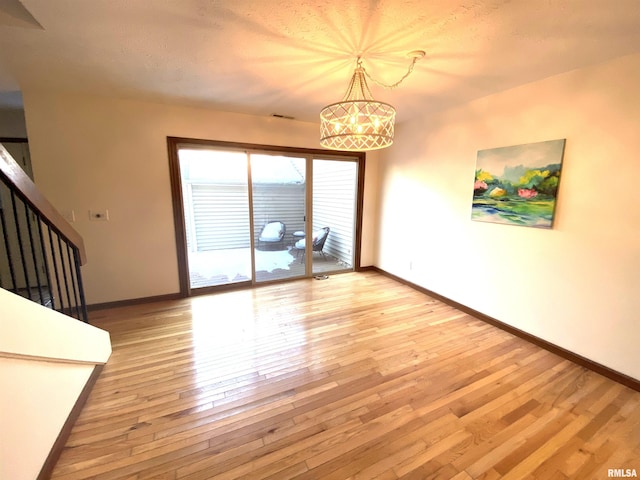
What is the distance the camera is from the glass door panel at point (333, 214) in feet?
13.9

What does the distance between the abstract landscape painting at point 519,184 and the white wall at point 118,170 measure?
2777 millimetres

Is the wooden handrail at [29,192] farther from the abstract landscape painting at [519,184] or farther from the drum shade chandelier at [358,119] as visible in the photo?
the abstract landscape painting at [519,184]

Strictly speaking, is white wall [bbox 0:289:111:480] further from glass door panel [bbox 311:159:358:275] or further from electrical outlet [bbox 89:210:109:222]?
glass door panel [bbox 311:159:358:275]

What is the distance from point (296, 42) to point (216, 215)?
97.1 inches

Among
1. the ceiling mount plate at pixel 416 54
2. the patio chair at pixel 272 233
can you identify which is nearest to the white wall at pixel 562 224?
the ceiling mount plate at pixel 416 54

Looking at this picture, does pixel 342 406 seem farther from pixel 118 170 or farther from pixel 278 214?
pixel 118 170

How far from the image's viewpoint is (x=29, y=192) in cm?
148

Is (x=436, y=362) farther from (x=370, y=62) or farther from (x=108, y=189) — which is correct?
(x=108, y=189)

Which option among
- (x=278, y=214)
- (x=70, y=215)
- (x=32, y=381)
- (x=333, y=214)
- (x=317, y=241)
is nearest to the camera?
(x=32, y=381)

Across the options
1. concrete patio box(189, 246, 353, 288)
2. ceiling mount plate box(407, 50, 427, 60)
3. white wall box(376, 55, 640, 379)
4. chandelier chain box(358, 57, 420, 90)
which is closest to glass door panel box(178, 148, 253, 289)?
concrete patio box(189, 246, 353, 288)

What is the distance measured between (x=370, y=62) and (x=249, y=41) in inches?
36.7

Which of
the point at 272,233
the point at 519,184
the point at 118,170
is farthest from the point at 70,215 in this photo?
the point at 519,184

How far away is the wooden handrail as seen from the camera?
51.3 inches

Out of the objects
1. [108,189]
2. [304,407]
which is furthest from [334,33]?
[108,189]
